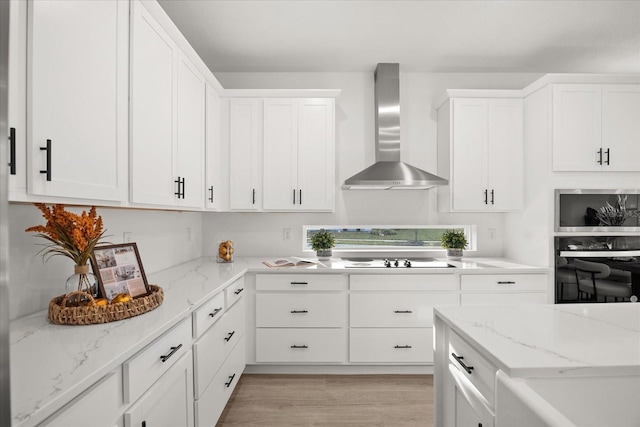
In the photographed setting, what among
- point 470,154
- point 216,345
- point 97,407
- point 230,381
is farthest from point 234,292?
point 470,154

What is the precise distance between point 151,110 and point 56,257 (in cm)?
83

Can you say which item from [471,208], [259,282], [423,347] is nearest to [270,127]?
[259,282]

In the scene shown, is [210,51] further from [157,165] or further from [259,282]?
[259,282]

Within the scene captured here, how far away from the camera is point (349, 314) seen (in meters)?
2.74

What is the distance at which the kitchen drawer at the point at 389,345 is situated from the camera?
2.74 m

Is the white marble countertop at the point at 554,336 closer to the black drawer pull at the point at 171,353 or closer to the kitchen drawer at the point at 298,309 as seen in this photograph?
the black drawer pull at the point at 171,353

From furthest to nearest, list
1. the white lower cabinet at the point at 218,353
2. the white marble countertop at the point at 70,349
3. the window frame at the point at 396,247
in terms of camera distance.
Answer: the window frame at the point at 396,247 → the white lower cabinet at the point at 218,353 → the white marble countertop at the point at 70,349

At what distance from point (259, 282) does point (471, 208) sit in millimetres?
2005

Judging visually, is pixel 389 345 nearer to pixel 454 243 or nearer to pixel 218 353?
pixel 454 243

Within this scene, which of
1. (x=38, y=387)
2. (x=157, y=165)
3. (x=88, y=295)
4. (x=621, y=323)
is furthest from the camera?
(x=157, y=165)

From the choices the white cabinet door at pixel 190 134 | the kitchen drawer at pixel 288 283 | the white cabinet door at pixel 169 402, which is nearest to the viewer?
the white cabinet door at pixel 169 402

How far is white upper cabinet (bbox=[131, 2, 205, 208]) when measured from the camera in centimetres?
159

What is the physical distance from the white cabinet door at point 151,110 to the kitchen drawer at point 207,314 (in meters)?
0.62

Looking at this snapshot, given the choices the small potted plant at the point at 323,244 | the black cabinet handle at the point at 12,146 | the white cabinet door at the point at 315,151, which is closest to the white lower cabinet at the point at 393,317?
the small potted plant at the point at 323,244
